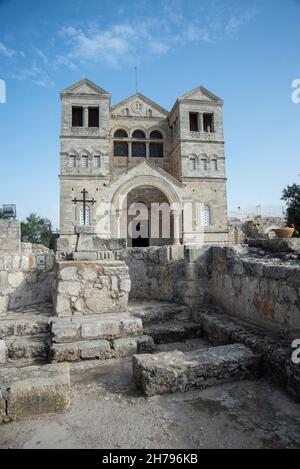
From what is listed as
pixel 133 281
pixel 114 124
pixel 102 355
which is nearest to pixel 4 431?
pixel 102 355

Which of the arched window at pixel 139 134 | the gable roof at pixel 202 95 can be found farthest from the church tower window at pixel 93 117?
the gable roof at pixel 202 95

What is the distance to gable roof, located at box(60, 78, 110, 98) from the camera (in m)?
21.8

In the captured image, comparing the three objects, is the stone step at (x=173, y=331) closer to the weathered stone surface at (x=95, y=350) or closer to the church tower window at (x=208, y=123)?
the weathered stone surface at (x=95, y=350)

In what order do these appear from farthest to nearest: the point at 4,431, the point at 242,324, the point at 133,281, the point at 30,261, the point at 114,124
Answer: the point at 114,124 → the point at 133,281 → the point at 30,261 → the point at 242,324 → the point at 4,431

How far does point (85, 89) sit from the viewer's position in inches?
865

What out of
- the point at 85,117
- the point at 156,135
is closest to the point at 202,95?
the point at 156,135

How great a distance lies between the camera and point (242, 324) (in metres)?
3.74

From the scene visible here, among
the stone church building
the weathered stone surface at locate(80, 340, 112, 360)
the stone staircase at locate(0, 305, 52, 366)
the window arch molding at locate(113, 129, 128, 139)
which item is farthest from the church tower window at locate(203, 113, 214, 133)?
the weathered stone surface at locate(80, 340, 112, 360)

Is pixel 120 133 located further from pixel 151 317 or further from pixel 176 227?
pixel 151 317

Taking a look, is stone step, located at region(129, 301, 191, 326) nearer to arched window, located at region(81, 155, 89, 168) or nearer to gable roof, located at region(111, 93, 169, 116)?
arched window, located at region(81, 155, 89, 168)

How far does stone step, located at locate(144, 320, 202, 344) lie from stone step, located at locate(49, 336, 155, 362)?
36 cm

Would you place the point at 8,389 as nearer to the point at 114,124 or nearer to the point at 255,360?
the point at 255,360

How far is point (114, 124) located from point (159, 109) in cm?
427

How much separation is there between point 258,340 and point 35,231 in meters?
37.6
